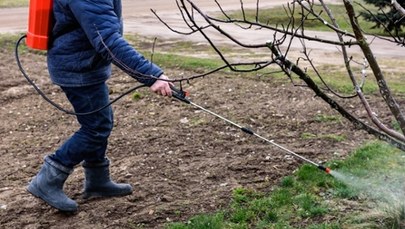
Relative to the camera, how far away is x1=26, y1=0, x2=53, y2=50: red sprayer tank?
425 centimetres

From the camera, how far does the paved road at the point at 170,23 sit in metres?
13.9

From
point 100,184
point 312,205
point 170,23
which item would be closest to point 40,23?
point 100,184

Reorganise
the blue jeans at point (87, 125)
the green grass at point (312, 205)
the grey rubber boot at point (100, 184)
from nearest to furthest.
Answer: the green grass at point (312, 205), the blue jeans at point (87, 125), the grey rubber boot at point (100, 184)

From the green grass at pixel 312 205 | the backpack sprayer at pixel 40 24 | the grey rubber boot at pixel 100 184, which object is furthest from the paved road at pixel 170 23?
the backpack sprayer at pixel 40 24

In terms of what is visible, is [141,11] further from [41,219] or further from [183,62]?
[41,219]

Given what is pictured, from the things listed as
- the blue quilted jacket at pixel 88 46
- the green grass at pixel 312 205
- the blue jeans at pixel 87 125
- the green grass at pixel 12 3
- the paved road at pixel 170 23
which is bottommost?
the green grass at pixel 12 3

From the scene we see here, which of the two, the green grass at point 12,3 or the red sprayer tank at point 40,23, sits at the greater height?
the red sprayer tank at point 40,23

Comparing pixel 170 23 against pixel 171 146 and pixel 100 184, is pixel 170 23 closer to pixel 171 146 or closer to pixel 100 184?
pixel 171 146

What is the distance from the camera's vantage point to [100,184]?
477 cm

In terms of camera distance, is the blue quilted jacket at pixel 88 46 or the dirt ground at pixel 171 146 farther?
→ the dirt ground at pixel 171 146

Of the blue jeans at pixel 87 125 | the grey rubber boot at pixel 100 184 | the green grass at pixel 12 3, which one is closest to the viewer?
the blue jeans at pixel 87 125

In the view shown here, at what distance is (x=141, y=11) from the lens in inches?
867

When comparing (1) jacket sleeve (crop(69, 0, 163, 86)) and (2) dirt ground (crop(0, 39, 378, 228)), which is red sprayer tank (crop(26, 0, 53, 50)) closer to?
(1) jacket sleeve (crop(69, 0, 163, 86))

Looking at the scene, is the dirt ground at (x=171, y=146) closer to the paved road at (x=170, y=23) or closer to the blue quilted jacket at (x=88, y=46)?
the blue quilted jacket at (x=88, y=46)
